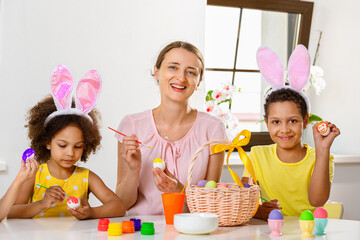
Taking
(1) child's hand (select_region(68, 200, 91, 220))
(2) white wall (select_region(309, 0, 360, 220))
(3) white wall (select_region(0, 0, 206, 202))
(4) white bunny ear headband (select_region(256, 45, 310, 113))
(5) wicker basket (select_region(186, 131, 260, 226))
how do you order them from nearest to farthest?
(5) wicker basket (select_region(186, 131, 260, 226)) < (1) child's hand (select_region(68, 200, 91, 220)) < (4) white bunny ear headband (select_region(256, 45, 310, 113)) < (3) white wall (select_region(0, 0, 206, 202)) < (2) white wall (select_region(309, 0, 360, 220))

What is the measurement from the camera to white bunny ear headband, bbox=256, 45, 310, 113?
185cm

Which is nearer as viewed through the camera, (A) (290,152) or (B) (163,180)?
(B) (163,180)

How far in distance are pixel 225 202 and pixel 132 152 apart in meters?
0.51

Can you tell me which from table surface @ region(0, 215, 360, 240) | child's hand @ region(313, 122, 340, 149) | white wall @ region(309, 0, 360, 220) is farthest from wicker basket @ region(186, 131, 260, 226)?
white wall @ region(309, 0, 360, 220)

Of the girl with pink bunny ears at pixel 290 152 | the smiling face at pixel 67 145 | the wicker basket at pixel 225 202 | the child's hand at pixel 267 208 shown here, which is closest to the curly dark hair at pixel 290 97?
the girl with pink bunny ears at pixel 290 152

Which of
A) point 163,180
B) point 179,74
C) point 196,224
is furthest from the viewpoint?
point 179,74

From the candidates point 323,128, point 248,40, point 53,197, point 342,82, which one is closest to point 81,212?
point 53,197

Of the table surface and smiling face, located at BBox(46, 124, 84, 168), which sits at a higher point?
smiling face, located at BBox(46, 124, 84, 168)

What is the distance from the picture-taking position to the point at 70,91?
1770 mm

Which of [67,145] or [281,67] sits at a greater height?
[281,67]

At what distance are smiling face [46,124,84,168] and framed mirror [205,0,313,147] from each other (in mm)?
1709

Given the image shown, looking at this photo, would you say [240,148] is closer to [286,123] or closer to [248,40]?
[286,123]

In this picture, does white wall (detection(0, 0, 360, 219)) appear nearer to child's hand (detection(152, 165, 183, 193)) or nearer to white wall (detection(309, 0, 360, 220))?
child's hand (detection(152, 165, 183, 193))

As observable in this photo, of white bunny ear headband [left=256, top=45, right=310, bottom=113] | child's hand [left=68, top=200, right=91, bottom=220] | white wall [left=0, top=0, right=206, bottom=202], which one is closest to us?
child's hand [left=68, top=200, right=91, bottom=220]
